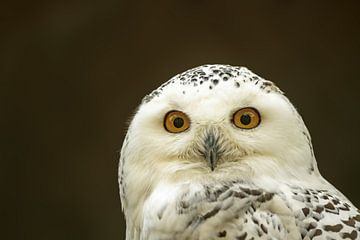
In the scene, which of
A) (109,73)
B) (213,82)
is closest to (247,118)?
(213,82)

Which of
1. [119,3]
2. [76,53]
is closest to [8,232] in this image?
[76,53]

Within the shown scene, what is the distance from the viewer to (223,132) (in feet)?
6.70

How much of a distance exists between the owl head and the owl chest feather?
0.07m

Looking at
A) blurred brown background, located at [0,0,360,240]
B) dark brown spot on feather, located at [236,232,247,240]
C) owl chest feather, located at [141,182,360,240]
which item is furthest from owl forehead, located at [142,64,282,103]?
blurred brown background, located at [0,0,360,240]

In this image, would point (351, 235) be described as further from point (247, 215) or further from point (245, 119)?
point (245, 119)

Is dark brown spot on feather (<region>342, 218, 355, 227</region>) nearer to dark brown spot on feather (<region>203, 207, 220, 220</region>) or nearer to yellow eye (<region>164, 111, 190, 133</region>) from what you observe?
dark brown spot on feather (<region>203, 207, 220, 220</region>)

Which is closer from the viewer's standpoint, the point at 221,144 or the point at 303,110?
the point at 221,144

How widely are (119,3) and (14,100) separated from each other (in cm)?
61

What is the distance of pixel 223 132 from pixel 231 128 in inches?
1.0

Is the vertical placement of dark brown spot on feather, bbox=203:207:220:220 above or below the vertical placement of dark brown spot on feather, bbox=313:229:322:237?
above

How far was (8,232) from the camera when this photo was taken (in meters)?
3.98

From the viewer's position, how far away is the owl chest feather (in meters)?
1.85

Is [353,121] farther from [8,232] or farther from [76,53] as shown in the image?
[8,232]

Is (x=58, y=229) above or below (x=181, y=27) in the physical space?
below
